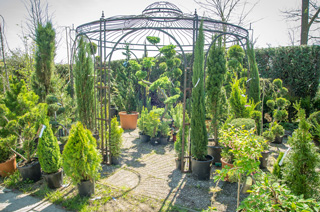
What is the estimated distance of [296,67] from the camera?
339 inches

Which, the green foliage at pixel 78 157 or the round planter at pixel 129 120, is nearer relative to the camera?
the green foliage at pixel 78 157

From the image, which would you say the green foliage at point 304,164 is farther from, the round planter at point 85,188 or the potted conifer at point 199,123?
the round planter at point 85,188

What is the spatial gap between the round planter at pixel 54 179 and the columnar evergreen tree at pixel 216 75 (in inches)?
139

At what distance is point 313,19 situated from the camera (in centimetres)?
1241

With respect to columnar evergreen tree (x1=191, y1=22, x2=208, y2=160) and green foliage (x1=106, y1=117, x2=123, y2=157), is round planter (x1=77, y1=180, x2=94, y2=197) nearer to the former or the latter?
green foliage (x1=106, y1=117, x2=123, y2=157)

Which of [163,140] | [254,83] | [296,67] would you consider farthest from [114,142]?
[296,67]

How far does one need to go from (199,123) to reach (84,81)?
3119 mm

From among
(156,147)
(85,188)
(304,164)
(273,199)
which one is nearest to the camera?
(273,199)

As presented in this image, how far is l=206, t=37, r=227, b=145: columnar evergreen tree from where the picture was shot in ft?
15.1

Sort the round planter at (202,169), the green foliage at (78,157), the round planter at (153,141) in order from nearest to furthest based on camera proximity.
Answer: the green foliage at (78,157) → the round planter at (202,169) → the round planter at (153,141)

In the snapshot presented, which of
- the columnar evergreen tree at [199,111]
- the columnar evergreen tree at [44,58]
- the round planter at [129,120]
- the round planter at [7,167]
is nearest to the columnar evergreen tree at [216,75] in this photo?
the columnar evergreen tree at [199,111]

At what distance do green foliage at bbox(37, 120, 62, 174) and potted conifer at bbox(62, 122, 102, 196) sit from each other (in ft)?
1.61

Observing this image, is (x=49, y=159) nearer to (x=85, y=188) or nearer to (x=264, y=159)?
(x=85, y=188)

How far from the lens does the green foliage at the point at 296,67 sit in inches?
328
